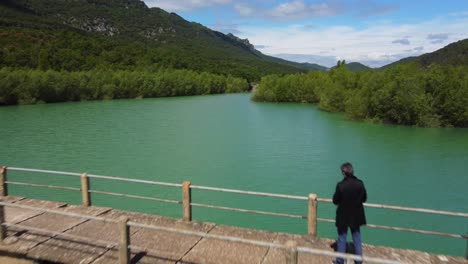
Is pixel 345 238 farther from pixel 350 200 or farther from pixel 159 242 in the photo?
pixel 159 242

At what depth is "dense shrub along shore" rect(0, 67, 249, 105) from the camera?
236ft

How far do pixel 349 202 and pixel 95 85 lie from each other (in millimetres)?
88335

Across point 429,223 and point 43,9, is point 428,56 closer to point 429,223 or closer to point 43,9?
point 429,223

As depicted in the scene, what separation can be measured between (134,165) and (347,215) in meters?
21.8

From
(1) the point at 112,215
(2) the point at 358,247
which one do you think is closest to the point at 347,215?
(2) the point at 358,247

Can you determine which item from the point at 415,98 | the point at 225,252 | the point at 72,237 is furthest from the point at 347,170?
the point at 415,98

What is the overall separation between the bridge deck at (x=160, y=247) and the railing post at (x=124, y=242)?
405 millimetres

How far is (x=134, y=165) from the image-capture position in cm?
2677

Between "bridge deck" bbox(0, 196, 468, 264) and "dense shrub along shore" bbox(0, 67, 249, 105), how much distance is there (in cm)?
7191

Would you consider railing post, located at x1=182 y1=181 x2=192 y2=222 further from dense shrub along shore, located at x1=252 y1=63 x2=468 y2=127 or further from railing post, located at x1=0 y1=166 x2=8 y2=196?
dense shrub along shore, located at x1=252 y1=63 x2=468 y2=127

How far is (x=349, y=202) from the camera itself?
265 inches

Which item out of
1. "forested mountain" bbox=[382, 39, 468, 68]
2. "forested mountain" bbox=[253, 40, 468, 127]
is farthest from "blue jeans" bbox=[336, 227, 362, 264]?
"forested mountain" bbox=[382, 39, 468, 68]

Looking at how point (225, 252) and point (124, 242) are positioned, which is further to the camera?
point (225, 252)

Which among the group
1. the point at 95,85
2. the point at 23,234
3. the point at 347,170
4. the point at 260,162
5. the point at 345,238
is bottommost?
the point at 260,162
